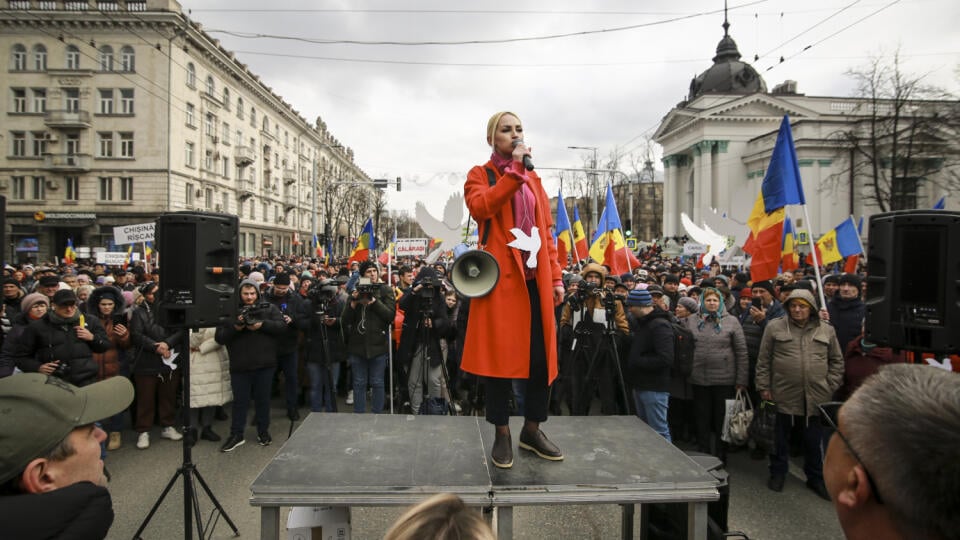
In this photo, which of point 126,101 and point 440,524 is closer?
point 440,524

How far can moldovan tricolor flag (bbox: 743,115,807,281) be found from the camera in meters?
7.34

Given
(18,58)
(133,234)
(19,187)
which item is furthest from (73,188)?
(133,234)

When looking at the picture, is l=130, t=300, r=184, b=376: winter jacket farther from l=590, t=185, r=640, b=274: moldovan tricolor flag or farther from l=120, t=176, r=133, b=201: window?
l=120, t=176, r=133, b=201: window

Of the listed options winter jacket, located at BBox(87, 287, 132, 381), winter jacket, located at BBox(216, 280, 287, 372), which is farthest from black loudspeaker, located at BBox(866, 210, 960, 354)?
winter jacket, located at BBox(87, 287, 132, 381)

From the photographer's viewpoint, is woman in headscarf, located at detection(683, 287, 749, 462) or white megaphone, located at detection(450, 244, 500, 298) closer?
white megaphone, located at detection(450, 244, 500, 298)

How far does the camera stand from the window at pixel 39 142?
36.8 m

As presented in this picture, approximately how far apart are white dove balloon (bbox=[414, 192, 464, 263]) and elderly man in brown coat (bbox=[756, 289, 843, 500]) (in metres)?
4.92

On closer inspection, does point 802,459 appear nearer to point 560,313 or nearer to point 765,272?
point 765,272

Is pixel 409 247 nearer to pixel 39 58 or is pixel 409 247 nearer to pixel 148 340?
pixel 148 340

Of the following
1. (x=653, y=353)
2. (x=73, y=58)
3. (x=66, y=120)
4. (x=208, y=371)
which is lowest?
(x=208, y=371)

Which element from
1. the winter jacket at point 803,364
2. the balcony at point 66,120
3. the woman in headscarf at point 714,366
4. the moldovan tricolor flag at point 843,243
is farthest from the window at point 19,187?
the winter jacket at point 803,364

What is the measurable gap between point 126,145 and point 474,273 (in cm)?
4285

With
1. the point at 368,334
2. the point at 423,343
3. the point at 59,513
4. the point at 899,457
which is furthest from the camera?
the point at 423,343

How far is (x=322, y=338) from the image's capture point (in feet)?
23.1
